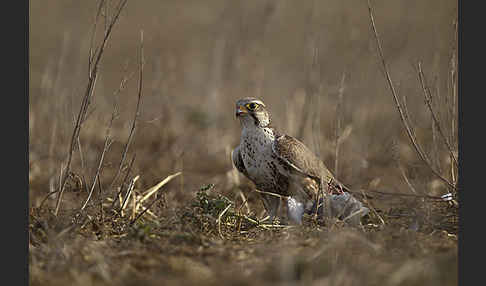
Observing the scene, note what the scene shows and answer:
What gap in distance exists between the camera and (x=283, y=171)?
15.6 ft

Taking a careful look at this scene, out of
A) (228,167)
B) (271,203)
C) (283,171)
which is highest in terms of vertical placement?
(283,171)

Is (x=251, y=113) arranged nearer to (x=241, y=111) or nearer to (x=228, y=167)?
(x=241, y=111)

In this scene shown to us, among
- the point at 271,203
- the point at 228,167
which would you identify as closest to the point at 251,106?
the point at 271,203

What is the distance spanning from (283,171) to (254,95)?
342 centimetres

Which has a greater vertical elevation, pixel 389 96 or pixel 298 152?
pixel 389 96

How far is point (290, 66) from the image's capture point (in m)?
12.9

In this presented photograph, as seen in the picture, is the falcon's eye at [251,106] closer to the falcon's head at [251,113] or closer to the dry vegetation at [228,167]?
the falcon's head at [251,113]

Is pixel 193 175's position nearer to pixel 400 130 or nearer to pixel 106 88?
pixel 400 130

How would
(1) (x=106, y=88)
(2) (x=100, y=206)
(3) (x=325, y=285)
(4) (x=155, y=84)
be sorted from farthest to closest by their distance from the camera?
(1) (x=106, y=88) < (4) (x=155, y=84) < (2) (x=100, y=206) < (3) (x=325, y=285)

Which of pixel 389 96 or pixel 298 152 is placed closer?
pixel 298 152

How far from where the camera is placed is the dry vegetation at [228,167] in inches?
127

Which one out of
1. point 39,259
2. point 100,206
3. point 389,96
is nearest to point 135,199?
point 100,206

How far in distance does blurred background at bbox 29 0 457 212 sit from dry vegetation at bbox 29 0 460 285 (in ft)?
0.12

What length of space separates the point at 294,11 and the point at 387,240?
12660 millimetres
